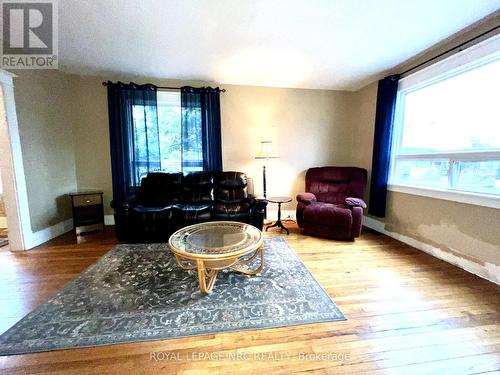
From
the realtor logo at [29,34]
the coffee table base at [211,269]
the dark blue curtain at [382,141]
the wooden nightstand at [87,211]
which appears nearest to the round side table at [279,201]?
the coffee table base at [211,269]

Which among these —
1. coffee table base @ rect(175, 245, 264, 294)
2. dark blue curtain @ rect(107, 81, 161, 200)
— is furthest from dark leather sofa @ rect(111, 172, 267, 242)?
coffee table base @ rect(175, 245, 264, 294)

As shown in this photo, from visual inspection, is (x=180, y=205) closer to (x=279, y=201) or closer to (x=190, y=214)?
(x=190, y=214)

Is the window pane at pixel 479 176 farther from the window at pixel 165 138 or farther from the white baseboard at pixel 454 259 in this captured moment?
the window at pixel 165 138

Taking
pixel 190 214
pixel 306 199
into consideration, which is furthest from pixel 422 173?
pixel 190 214

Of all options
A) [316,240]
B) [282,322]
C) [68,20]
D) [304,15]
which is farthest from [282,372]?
[68,20]

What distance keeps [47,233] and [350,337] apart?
3.86 m

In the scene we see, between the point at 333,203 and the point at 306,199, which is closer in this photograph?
the point at 306,199

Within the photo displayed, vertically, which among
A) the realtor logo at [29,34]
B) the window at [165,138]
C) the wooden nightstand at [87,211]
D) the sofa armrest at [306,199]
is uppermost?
the realtor logo at [29,34]

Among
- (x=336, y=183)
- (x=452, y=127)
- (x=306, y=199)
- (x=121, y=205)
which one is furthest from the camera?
(x=336, y=183)

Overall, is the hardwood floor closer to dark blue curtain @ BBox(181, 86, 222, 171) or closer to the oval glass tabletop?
the oval glass tabletop

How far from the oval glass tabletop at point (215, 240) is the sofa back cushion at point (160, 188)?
3.99 feet

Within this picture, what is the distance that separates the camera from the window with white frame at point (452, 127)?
2.06 m

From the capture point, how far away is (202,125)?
3.55m

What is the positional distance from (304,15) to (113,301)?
9.64 ft
